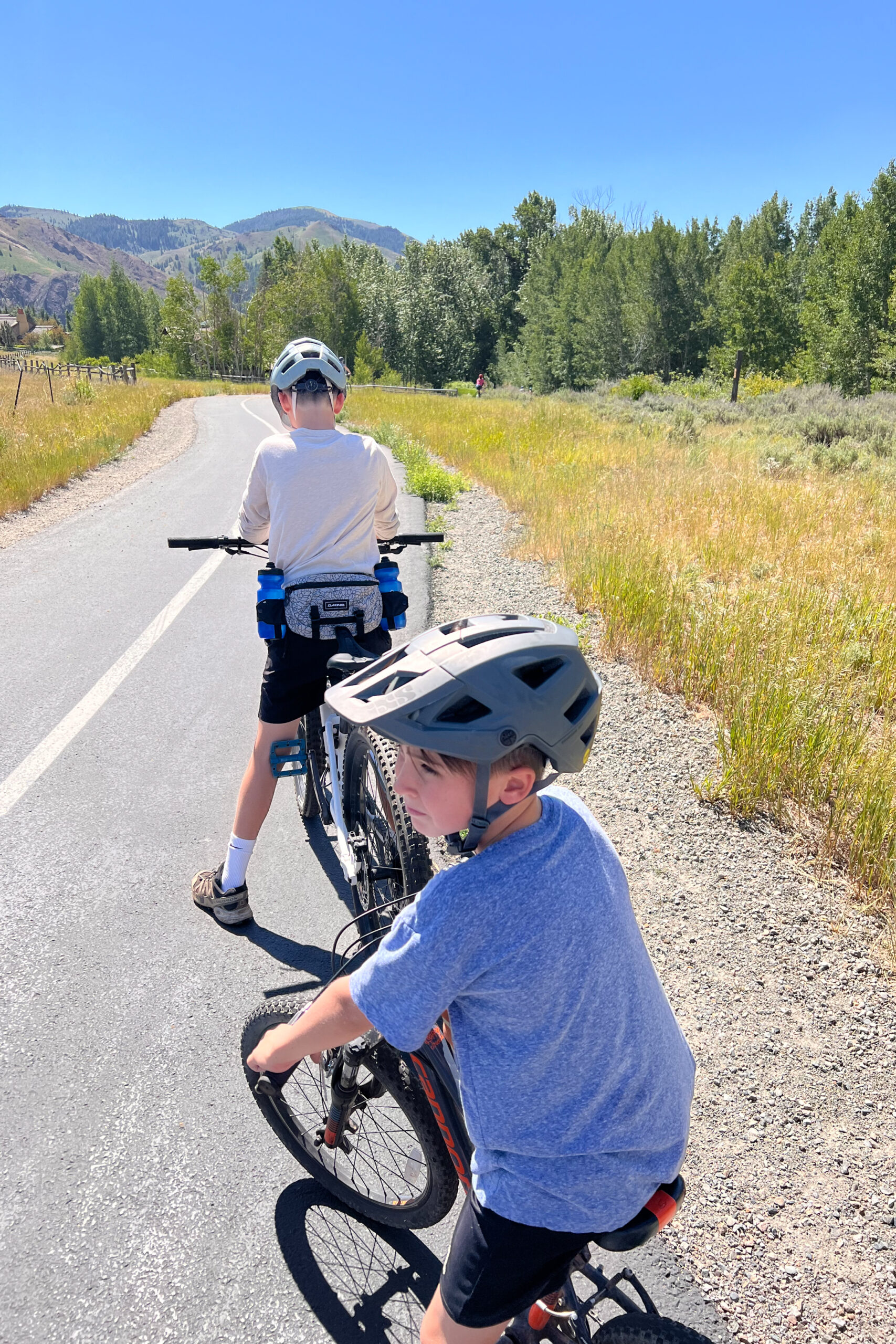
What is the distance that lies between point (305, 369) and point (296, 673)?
1.12 m

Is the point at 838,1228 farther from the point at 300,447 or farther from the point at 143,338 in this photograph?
the point at 143,338

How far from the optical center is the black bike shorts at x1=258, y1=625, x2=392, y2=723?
2.97 m

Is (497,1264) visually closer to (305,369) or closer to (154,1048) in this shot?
(154,1048)

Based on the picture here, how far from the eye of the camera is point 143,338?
136m

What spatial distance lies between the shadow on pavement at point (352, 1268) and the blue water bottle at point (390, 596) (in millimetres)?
1974

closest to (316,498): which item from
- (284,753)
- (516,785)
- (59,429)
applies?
(284,753)

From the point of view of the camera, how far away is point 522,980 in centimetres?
127

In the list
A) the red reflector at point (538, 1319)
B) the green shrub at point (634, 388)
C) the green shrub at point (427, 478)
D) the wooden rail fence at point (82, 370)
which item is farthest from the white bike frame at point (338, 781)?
the wooden rail fence at point (82, 370)

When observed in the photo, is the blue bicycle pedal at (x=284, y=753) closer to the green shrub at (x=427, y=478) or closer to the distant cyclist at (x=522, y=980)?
the distant cyclist at (x=522, y=980)

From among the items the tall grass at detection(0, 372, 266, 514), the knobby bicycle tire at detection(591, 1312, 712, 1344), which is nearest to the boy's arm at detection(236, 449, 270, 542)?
the knobby bicycle tire at detection(591, 1312, 712, 1344)

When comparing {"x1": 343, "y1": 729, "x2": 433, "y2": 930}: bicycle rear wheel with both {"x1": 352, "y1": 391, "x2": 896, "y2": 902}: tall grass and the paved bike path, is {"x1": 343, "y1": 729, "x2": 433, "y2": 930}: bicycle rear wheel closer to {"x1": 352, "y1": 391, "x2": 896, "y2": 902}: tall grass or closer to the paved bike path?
the paved bike path

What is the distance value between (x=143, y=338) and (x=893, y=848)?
6122 inches

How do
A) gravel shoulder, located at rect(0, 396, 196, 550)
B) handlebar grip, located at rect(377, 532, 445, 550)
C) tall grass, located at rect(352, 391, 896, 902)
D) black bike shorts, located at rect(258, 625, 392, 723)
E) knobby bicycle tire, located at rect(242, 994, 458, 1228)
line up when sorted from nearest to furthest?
1. knobby bicycle tire, located at rect(242, 994, 458, 1228)
2. black bike shorts, located at rect(258, 625, 392, 723)
3. handlebar grip, located at rect(377, 532, 445, 550)
4. tall grass, located at rect(352, 391, 896, 902)
5. gravel shoulder, located at rect(0, 396, 196, 550)

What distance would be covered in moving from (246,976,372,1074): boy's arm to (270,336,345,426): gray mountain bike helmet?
6.45 feet
